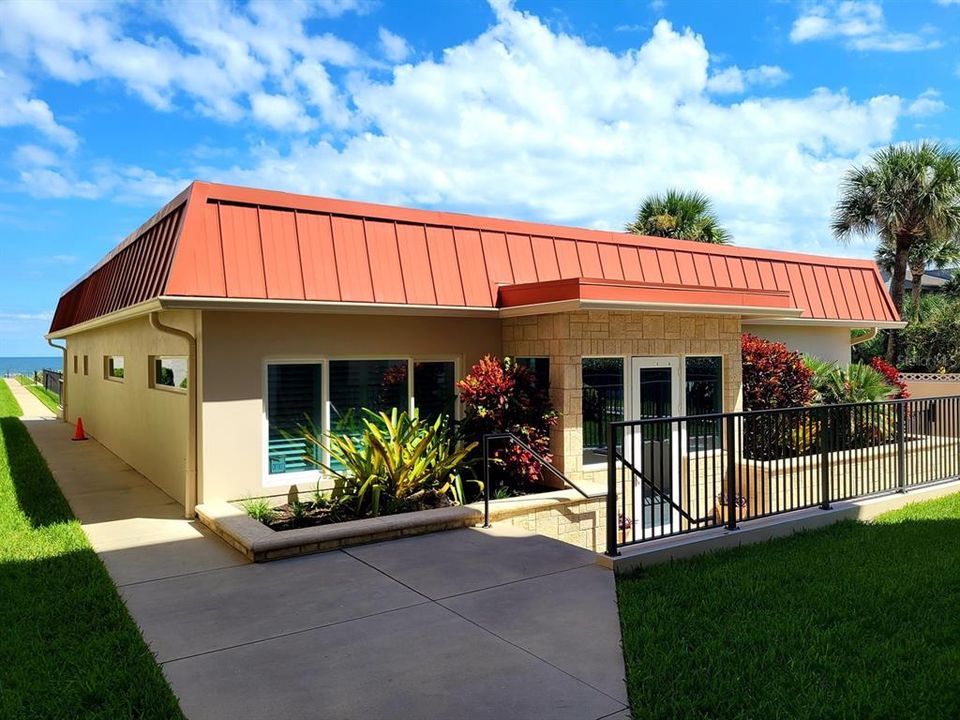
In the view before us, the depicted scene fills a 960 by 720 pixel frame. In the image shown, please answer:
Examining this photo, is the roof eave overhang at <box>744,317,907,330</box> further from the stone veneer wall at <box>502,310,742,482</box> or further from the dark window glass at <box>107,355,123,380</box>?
the dark window glass at <box>107,355,123,380</box>

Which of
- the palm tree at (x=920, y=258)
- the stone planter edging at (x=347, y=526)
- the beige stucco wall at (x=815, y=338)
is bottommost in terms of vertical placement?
the stone planter edging at (x=347, y=526)

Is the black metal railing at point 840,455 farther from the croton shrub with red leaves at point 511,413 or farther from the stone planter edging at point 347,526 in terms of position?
the stone planter edging at point 347,526

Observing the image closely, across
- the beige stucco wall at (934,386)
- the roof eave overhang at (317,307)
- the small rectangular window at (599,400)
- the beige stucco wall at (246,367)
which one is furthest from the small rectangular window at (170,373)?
the beige stucco wall at (934,386)

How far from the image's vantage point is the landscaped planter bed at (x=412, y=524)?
21.6ft

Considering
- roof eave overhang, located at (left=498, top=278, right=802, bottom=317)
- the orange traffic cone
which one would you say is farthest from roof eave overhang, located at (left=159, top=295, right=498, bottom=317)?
the orange traffic cone

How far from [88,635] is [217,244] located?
4.69 meters

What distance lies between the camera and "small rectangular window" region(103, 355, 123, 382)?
44.9ft

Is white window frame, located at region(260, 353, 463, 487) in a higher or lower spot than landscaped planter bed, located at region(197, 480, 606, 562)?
higher

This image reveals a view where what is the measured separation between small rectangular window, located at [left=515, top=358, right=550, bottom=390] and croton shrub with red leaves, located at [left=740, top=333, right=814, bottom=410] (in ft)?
13.6

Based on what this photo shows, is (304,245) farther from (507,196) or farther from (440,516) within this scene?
(507,196)

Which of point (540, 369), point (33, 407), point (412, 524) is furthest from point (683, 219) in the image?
point (33, 407)

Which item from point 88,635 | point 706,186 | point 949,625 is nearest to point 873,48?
point 706,186

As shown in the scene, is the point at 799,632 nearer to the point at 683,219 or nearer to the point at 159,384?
the point at 159,384

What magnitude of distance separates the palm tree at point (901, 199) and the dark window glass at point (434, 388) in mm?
18265
